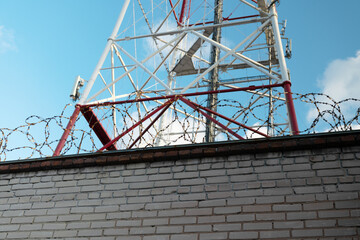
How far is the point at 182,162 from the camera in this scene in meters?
4.12

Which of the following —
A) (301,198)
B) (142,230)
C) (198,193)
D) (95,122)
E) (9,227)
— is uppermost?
(95,122)

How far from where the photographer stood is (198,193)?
12.5ft

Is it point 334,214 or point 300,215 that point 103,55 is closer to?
point 300,215

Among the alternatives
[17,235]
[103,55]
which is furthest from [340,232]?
[103,55]

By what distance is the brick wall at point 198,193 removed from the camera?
342 cm

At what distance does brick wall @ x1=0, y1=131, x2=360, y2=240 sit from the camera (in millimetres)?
3416

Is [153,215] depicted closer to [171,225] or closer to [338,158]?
[171,225]

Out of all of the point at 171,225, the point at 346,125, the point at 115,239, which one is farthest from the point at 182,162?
the point at 346,125

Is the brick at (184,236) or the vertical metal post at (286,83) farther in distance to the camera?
the vertical metal post at (286,83)

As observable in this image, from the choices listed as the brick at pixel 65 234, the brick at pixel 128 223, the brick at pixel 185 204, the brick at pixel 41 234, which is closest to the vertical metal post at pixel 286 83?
the brick at pixel 185 204

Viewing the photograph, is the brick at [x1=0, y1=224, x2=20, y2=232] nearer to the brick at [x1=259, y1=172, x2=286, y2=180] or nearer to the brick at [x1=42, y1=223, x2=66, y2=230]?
the brick at [x1=42, y1=223, x2=66, y2=230]

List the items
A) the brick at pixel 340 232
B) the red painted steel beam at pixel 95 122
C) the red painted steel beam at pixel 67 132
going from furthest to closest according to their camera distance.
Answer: the red painted steel beam at pixel 95 122 → the red painted steel beam at pixel 67 132 → the brick at pixel 340 232

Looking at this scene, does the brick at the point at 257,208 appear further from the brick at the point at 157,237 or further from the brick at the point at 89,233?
the brick at the point at 89,233

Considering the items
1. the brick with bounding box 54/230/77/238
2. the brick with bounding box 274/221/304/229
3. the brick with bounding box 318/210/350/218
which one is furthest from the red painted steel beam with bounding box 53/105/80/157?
the brick with bounding box 318/210/350/218
